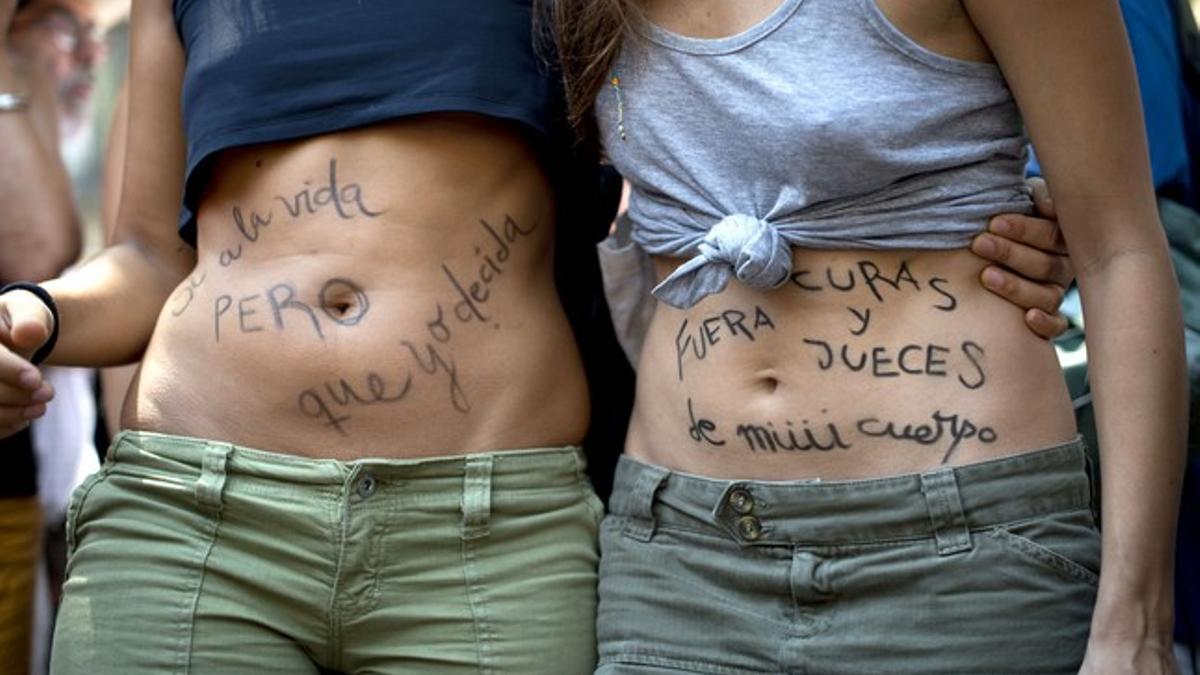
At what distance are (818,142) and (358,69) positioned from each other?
0.70 m

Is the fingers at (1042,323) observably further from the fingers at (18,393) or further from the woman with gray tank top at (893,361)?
the fingers at (18,393)

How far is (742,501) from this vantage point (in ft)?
A: 7.07

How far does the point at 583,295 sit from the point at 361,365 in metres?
0.51

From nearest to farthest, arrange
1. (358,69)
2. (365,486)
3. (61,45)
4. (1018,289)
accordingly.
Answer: (1018,289) → (365,486) → (358,69) → (61,45)

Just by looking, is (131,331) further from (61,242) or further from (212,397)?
(61,242)

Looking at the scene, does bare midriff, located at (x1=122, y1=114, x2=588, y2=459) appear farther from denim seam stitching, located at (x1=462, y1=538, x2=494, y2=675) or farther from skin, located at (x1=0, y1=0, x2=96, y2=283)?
skin, located at (x1=0, y1=0, x2=96, y2=283)

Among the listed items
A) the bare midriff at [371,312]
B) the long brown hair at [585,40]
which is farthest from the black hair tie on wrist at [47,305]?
the long brown hair at [585,40]

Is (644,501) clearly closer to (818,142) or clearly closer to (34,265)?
(818,142)

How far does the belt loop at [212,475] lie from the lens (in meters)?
2.25

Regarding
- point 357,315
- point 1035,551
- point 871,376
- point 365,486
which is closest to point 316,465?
point 365,486

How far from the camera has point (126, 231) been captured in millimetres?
2598

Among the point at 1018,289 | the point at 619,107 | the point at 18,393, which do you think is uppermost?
the point at 619,107

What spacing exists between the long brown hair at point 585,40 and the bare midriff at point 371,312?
0.12m

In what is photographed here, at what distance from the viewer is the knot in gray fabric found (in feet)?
6.94
